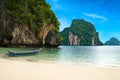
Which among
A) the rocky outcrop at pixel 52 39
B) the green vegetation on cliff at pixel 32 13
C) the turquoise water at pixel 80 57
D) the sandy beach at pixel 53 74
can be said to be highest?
the green vegetation on cliff at pixel 32 13

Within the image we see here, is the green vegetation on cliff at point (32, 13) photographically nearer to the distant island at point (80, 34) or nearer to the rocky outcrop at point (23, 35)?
the rocky outcrop at point (23, 35)

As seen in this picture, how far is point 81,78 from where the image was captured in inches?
179

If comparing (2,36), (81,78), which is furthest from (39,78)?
(2,36)

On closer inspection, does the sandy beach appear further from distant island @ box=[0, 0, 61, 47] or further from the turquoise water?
distant island @ box=[0, 0, 61, 47]

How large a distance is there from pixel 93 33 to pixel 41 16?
313ft

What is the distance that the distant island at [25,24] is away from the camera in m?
35.8

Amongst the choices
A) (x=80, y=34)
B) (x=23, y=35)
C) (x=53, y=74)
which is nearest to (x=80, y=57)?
(x=53, y=74)

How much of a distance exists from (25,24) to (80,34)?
9274 centimetres

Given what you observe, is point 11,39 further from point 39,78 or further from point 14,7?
point 39,78

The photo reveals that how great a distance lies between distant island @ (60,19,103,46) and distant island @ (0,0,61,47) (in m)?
79.3

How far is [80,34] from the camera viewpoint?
420ft

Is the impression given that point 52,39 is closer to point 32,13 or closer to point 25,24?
point 32,13

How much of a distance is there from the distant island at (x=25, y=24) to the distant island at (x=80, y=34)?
79328 mm

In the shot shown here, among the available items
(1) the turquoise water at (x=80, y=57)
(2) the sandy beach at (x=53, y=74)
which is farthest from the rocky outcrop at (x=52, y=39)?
(2) the sandy beach at (x=53, y=74)
